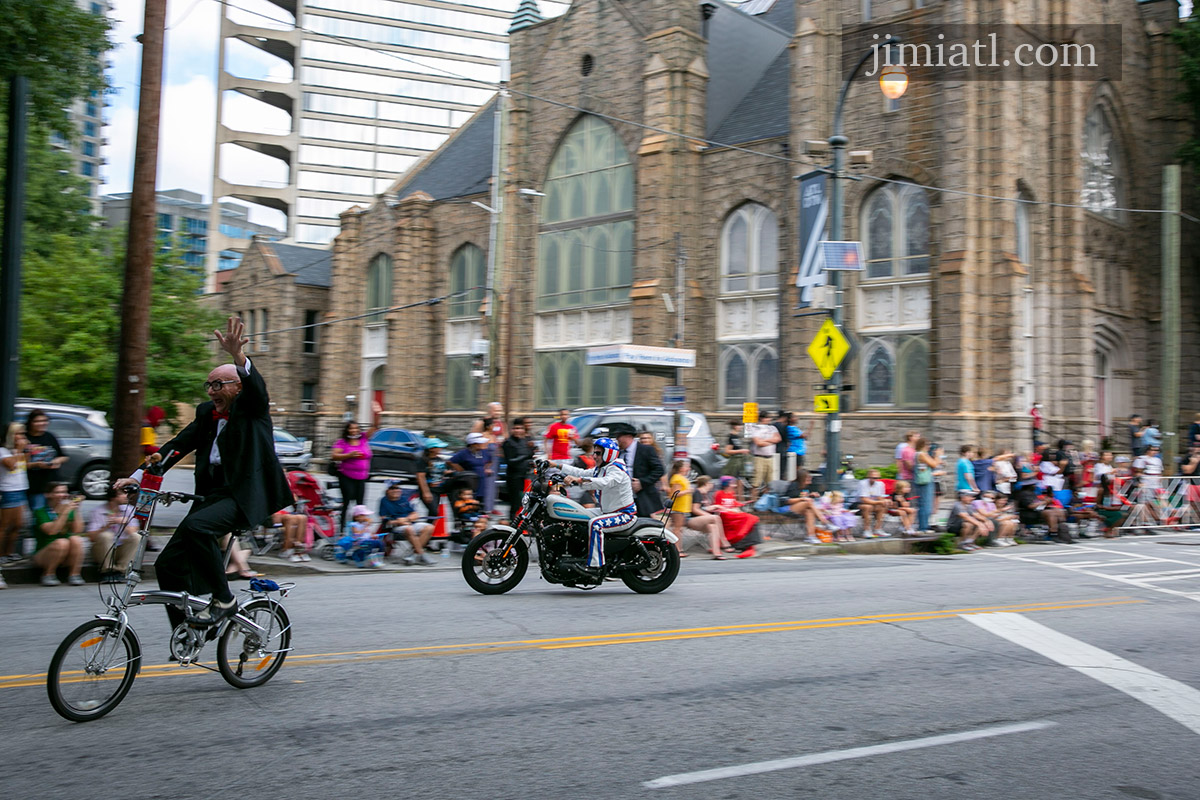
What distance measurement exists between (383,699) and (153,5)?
1056 centimetres

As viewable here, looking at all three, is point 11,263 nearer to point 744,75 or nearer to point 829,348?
point 829,348

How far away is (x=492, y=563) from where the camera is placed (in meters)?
10.3

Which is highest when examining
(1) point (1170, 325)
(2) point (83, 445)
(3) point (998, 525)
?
(1) point (1170, 325)

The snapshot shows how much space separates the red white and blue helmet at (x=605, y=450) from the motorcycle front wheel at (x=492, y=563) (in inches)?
47.4

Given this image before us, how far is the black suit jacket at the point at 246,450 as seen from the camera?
18.8 ft

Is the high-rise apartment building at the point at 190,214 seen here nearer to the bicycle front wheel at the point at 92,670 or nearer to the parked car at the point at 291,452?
the parked car at the point at 291,452

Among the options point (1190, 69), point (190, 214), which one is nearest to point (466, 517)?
point (1190, 69)

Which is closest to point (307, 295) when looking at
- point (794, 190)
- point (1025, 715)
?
point (794, 190)

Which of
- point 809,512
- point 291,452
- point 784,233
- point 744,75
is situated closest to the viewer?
point 809,512

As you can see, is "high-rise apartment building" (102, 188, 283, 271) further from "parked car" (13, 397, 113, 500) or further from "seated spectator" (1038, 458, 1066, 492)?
"seated spectator" (1038, 458, 1066, 492)

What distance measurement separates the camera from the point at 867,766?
4895mm

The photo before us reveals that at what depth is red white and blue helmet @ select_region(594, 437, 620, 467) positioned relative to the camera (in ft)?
34.2

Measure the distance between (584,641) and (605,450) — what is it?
2959mm

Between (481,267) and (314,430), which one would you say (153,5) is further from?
(314,430)
